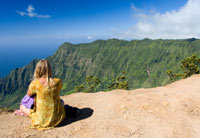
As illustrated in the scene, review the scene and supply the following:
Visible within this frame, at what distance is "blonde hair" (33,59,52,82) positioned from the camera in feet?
23.1

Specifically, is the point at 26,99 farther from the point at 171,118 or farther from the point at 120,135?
the point at 171,118

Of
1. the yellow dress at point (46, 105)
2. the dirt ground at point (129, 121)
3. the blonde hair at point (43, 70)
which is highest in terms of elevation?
the blonde hair at point (43, 70)

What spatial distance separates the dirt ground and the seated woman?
1.74 ft

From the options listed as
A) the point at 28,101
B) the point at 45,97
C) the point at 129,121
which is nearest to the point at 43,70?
the point at 45,97

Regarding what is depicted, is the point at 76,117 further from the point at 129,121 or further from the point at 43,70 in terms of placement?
the point at 43,70

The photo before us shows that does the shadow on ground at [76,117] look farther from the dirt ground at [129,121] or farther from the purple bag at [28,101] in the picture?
the purple bag at [28,101]

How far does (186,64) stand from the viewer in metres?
50.4

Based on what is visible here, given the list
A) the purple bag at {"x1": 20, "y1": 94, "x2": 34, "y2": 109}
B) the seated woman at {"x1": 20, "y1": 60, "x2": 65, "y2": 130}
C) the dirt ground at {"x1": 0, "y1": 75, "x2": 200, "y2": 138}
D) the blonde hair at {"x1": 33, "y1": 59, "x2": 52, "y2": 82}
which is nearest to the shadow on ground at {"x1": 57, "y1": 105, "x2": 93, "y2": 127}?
the dirt ground at {"x1": 0, "y1": 75, "x2": 200, "y2": 138}

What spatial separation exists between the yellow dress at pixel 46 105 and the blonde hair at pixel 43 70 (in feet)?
0.96

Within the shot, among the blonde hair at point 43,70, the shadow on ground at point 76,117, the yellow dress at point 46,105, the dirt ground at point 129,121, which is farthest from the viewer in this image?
the shadow on ground at point 76,117

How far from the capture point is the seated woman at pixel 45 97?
709 centimetres

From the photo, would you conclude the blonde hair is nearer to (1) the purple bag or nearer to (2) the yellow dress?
(2) the yellow dress

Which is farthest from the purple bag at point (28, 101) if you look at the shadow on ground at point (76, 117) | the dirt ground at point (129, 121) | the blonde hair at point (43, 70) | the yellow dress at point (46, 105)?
the shadow on ground at point (76, 117)

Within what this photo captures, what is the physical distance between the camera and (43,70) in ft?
23.2
